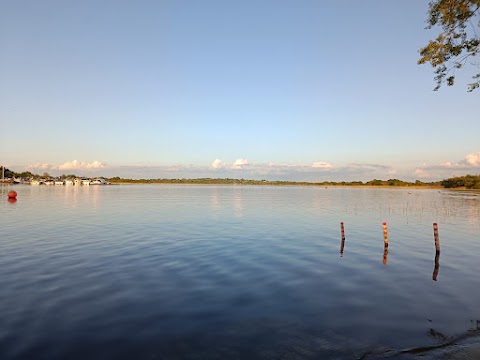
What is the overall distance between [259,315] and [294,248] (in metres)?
16.7

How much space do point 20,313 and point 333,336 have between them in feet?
44.2

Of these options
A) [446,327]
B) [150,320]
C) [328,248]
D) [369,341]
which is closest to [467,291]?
[446,327]

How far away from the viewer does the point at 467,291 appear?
1886 centimetres

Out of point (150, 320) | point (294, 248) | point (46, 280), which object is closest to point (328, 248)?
point (294, 248)

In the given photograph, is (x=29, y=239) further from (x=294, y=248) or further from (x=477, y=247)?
(x=477, y=247)

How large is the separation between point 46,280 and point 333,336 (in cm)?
1651

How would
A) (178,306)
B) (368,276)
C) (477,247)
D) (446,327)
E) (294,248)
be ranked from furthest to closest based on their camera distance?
(477,247), (294,248), (368,276), (178,306), (446,327)

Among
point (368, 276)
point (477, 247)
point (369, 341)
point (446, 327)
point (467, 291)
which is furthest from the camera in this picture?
point (477, 247)

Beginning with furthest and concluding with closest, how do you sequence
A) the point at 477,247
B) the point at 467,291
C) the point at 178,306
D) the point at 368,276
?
the point at 477,247 → the point at 368,276 → the point at 467,291 → the point at 178,306

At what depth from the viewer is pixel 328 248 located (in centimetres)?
3122

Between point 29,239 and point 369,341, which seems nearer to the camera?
point 369,341

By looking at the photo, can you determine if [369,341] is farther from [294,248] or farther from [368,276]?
[294,248]

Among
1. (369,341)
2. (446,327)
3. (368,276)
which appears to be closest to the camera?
(369,341)

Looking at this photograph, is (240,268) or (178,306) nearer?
(178,306)
